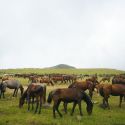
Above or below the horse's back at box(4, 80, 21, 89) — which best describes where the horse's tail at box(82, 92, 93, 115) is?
below

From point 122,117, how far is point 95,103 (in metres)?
6.54

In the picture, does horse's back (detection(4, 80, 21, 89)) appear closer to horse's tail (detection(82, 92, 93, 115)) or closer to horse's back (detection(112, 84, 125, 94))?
horse's back (detection(112, 84, 125, 94))

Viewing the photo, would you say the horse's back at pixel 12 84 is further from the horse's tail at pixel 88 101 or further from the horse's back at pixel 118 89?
the horse's tail at pixel 88 101

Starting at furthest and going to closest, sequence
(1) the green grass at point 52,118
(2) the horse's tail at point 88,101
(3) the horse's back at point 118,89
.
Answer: (3) the horse's back at point 118,89, (2) the horse's tail at point 88,101, (1) the green grass at point 52,118

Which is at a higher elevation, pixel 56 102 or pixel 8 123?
pixel 56 102

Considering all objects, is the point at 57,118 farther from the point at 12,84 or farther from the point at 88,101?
the point at 12,84

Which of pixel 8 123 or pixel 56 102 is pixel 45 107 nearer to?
pixel 56 102

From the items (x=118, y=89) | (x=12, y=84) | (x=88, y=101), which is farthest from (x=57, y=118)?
(x=12, y=84)

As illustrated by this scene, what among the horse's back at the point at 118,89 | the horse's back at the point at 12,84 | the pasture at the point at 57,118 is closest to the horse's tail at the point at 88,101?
the pasture at the point at 57,118

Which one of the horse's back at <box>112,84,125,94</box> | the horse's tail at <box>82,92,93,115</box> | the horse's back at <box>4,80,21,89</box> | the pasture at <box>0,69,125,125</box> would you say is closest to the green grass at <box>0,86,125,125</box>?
the pasture at <box>0,69,125,125</box>

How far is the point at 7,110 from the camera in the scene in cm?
2259

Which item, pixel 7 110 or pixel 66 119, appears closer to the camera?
pixel 66 119

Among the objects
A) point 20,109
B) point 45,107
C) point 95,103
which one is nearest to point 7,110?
point 20,109

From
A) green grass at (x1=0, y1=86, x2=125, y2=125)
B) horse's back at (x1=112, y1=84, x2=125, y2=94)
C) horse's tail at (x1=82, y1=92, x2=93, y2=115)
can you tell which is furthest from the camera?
horse's back at (x1=112, y1=84, x2=125, y2=94)
